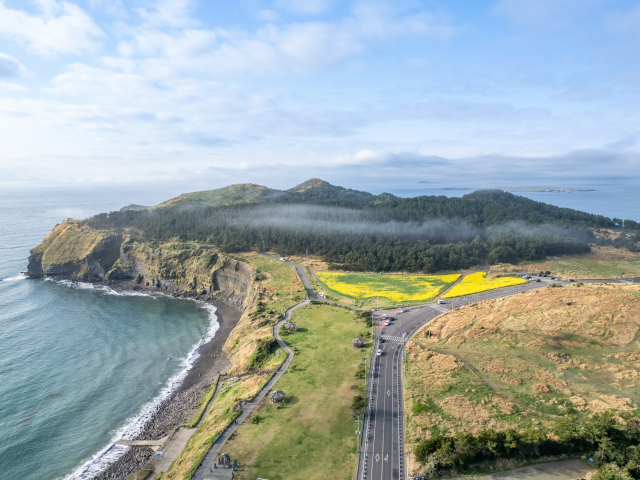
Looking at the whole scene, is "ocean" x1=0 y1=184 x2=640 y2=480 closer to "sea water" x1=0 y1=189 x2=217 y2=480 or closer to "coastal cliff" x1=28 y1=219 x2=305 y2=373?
"sea water" x1=0 y1=189 x2=217 y2=480

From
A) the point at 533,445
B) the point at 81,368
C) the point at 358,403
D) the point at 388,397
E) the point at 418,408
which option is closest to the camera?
the point at 533,445

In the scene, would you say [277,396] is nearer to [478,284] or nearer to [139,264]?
[478,284]

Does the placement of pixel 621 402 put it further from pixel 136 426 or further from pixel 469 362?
pixel 136 426

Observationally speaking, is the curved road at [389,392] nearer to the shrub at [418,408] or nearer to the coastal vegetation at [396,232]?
the shrub at [418,408]

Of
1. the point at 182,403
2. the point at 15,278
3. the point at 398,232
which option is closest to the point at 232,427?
the point at 182,403

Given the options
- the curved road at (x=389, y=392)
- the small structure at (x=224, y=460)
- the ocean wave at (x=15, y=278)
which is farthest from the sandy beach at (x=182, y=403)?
the ocean wave at (x=15, y=278)

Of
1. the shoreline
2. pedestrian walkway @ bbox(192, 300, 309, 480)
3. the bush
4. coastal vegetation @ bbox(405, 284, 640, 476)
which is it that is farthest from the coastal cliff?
the bush
